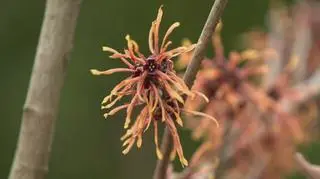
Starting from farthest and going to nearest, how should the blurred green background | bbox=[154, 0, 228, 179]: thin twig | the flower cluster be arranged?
1. the blurred green background
2. the flower cluster
3. bbox=[154, 0, 228, 179]: thin twig

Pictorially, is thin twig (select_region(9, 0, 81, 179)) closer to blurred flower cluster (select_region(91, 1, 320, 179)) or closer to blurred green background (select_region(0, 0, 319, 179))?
blurred flower cluster (select_region(91, 1, 320, 179))

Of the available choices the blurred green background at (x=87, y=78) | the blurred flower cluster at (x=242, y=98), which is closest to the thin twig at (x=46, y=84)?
the blurred flower cluster at (x=242, y=98)

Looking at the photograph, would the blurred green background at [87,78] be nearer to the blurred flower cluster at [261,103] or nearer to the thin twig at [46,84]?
the blurred flower cluster at [261,103]

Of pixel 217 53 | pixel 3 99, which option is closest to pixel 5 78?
pixel 3 99

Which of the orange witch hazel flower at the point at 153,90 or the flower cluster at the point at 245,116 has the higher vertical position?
the orange witch hazel flower at the point at 153,90

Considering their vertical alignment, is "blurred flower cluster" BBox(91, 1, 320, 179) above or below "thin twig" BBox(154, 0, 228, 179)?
below

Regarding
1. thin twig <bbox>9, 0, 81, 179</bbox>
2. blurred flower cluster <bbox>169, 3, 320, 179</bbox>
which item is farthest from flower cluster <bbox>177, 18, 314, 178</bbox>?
thin twig <bbox>9, 0, 81, 179</bbox>
